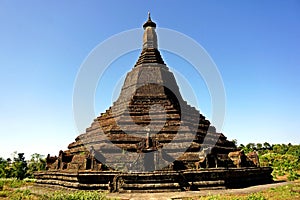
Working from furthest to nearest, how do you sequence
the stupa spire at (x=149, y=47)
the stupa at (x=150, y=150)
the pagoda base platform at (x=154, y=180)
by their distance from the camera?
1. the stupa spire at (x=149, y=47)
2. the stupa at (x=150, y=150)
3. the pagoda base platform at (x=154, y=180)

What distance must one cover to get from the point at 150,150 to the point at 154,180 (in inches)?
89.2

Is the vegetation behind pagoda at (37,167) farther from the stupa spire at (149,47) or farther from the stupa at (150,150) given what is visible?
the stupa spire at (149,47)

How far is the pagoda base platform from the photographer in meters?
16.5

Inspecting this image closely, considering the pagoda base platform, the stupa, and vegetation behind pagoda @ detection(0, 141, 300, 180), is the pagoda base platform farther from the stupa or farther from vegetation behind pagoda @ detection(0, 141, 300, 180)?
vegetation behind pagoda @ detection(0, 141, 300, 180)

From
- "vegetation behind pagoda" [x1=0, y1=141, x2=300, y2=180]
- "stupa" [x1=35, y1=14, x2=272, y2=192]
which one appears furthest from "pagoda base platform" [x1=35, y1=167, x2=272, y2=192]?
"vegetation behind pagoda" [x1=0, y1=141, x2=300, y2=180]

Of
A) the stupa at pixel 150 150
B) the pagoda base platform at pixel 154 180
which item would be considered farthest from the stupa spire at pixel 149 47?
the pagoda base platform at pixel 154 180

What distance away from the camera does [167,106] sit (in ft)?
80.5

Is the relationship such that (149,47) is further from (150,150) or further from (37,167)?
(37,167)

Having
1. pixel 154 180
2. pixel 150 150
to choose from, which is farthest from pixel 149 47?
pixel 154 180

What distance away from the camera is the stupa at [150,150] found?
17297mm

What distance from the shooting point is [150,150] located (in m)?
18.3

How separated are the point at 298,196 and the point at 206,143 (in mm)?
9857

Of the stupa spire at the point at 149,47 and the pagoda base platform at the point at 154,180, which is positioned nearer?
the pagoda base platform at the point at 154,180

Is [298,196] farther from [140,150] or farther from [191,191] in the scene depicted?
[140,150]
